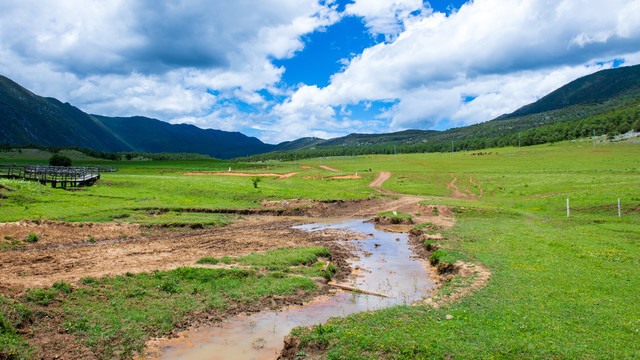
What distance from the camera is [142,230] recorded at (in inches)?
987

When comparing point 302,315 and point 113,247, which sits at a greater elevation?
point 113,247

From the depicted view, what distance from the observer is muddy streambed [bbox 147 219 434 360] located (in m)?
10.1

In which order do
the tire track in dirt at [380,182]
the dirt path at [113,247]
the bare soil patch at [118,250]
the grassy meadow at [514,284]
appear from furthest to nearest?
the tire track in dirt at [380,182]
the dirt path at [113,247]
the bare soil patch at [118,250]
the grassy meadow at [514,284]

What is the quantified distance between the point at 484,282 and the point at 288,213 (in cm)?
2738

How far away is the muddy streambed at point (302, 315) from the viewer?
10070mm

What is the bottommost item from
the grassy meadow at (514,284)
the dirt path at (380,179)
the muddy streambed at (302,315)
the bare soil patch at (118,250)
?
the muddy streambed at (302,315)

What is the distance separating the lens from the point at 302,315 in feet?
41.0

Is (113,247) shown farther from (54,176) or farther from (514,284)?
(54,176)

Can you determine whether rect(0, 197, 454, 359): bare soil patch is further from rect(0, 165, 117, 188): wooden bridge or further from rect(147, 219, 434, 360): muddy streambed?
rect(0, 165, 117, 188): wooden bridge

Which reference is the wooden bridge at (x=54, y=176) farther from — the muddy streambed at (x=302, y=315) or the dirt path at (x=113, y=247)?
the muddy streambed at (x=302, y=315)

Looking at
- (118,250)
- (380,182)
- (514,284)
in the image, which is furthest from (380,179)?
(118,250)

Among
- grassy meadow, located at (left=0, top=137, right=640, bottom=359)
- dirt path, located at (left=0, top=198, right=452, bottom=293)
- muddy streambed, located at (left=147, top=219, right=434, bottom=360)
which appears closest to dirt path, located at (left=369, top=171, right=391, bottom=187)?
grassy meadow, located at (left=0, top=137, right=640, bottom=359)

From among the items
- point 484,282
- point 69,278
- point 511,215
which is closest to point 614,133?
point 511,215

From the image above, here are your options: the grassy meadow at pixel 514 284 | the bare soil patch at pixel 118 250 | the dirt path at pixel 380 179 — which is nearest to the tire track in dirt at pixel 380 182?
the dirt path at pixel 380 179
